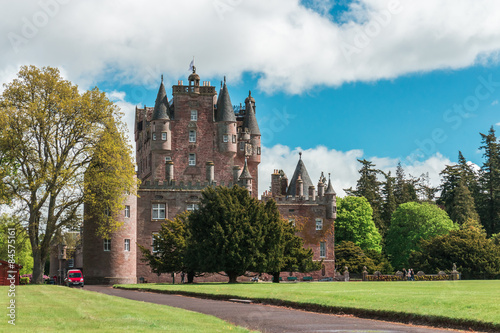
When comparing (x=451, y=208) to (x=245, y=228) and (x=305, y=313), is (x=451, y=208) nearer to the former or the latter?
(x=245, y=228)

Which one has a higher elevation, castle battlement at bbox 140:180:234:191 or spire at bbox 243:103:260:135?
spire at bbox 243:103:260:135

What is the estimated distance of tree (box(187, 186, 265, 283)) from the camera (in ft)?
167

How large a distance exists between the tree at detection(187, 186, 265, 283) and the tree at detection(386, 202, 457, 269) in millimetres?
42221

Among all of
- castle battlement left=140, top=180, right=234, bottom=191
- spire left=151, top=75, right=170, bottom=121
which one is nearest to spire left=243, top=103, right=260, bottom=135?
spire left=151, top=75, right=170, bottom=121

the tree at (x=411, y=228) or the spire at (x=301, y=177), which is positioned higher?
the spire at (x=301, y=177)

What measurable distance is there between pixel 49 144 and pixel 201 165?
3335 centimetres

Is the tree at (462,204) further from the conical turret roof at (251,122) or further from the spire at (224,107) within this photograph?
the spire at (224,107)

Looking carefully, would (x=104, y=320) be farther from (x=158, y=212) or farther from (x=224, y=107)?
(x=224, y=107)

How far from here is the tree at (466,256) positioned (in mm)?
69938

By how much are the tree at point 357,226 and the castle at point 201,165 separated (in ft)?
30.9

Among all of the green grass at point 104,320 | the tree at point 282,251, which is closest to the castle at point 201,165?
the tree at point 282,251

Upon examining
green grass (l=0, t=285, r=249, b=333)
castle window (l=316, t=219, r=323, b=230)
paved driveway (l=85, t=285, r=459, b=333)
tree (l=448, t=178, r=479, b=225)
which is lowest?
paved driveway (l=85, t=285, r=459, b=333)

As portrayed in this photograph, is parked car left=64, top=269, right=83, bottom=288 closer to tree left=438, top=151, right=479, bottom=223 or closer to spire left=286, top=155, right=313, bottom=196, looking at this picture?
spire left=286, top=155, right=313, bottom=196

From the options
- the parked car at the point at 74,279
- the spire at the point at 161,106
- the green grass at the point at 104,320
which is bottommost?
the parked car at the point at 74,279
